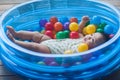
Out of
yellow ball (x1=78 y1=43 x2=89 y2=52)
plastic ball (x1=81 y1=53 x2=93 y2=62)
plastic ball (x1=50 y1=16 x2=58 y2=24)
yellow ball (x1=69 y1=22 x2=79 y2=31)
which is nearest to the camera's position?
plastic ball (x1=81 y1=53 x2=93 y2=62)

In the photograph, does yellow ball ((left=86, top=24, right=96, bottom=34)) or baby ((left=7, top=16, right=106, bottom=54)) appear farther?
yellow ball ((left=86, top=24, right=96, bottom=34))

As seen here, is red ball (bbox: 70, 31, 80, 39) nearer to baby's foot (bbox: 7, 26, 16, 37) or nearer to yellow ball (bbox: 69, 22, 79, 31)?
yellow ball (bbox: 69, 22, 79, 31)

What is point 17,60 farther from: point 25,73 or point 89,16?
point 89,16


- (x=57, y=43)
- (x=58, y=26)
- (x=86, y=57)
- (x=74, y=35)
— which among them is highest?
(x=58, y=26)

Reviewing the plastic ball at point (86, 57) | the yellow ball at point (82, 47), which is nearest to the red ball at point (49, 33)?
the yellow ball at point (82, 47)

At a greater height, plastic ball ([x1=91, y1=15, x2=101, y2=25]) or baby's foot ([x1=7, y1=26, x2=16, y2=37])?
plastic ball ([x1=91, y1=15, x2=101, y2=25])

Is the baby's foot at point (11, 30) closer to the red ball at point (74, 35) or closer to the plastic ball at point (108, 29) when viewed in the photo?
the red ball at point (74, 35)

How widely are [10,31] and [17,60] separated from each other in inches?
9.0

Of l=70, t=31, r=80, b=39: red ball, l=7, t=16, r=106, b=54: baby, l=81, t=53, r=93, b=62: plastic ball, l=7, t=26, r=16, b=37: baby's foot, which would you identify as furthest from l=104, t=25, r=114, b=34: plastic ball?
l=7, t=26, r=16, b=37: baby's foot

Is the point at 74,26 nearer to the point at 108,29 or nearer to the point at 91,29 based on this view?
the point at 91,29

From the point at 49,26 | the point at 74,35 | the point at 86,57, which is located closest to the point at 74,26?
the point at 74,35

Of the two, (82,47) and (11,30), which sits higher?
(11,30)

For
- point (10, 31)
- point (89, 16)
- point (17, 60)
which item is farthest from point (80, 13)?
point (17, 60)

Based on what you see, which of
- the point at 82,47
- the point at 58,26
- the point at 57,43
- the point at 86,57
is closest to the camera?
the point at 86,57
